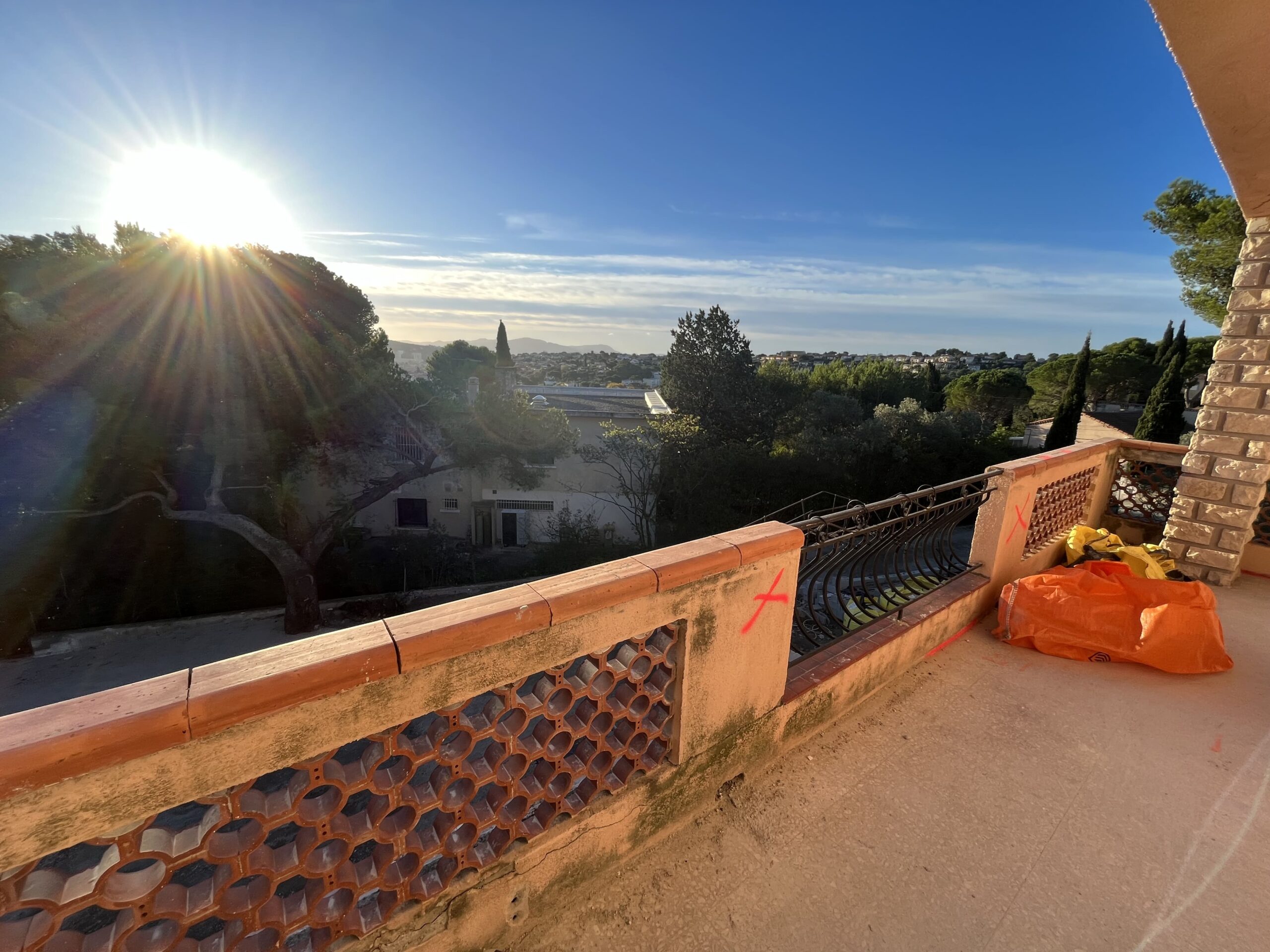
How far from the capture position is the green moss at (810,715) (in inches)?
88.8

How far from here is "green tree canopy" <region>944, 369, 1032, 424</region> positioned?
3044 centimetres

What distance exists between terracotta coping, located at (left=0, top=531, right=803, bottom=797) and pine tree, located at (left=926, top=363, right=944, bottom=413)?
34.6m

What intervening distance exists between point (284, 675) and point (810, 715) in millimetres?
2037

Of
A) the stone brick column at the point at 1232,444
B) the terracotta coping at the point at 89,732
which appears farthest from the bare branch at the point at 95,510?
the stone brick column at the point at 1232,444

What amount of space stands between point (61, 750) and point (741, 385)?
68.0 feet

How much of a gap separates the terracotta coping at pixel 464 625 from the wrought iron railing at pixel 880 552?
4.01ft

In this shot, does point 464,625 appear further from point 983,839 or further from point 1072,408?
point 1072,408

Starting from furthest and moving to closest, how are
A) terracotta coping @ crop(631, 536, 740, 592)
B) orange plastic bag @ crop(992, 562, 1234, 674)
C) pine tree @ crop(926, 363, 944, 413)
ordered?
pine tree @ crop(926, 363, 944, 413)
orange plastic bag @ crop(992, 562, 1234, 674)
terracotta coping @ crop(631, 536, 740, 592)

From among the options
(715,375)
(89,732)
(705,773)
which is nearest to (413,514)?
(715,375)

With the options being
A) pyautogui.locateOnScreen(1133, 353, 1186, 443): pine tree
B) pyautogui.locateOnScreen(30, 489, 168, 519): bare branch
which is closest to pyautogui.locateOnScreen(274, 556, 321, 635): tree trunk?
pyautogui.locateOnScreen(30, 489, 168, 519): bare branch

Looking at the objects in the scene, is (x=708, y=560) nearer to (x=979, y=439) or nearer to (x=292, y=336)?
(x=292, y=336)

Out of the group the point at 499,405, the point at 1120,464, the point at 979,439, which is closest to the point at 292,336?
the point at 499,405

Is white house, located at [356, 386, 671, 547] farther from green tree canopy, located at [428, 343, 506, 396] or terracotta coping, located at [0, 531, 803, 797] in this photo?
terracotta coping, located at [0, 531, 803, 797]

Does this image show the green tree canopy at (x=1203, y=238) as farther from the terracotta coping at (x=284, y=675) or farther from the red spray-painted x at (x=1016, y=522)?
the terracotta coping at (x=284, y=675)
